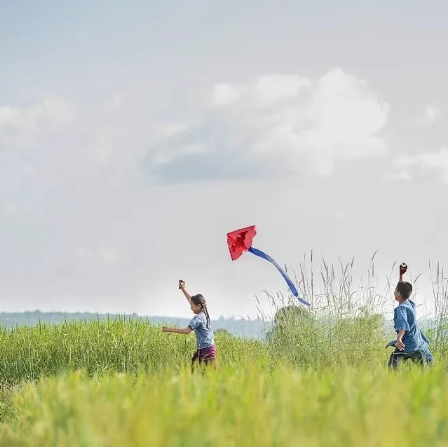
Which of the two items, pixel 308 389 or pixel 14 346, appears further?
pixel 14 346

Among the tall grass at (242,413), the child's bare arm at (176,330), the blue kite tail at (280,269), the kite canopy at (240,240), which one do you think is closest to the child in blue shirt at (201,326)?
the child's bare arm at (176,330)

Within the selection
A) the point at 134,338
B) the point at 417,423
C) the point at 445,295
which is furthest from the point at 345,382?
the point at 134,338

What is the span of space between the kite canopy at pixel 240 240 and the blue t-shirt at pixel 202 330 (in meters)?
1.16

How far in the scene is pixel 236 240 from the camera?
11.7 m

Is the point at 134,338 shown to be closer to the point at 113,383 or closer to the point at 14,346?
the point at 14,346

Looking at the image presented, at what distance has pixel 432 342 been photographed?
1332cm

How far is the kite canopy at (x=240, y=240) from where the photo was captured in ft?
38.0

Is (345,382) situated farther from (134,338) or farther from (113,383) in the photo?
(134,338)

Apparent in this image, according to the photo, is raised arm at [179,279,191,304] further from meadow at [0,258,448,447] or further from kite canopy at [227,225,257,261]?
meadow at [0,258,448,447]

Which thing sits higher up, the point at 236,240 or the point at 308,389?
the point at 236,240

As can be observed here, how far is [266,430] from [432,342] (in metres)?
10.2

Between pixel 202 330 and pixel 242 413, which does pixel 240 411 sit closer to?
pixel 242 413

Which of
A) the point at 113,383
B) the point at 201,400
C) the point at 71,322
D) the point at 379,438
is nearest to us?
the point at 379,438

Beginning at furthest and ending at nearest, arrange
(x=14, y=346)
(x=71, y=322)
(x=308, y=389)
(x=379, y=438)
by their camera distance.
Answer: (x=71, y=322), (x=14, y=346), (x=308, y=389), (x=379, y=438)
